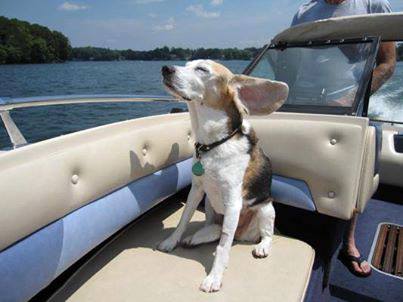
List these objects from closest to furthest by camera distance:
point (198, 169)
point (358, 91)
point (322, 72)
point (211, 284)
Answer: point (211, 284), point (198, 169), point (358, 91), point (322, 72)

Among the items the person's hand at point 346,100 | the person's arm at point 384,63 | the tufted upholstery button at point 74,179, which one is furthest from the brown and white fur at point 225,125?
the person's arm at point 384,63

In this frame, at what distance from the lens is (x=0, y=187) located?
1328mm

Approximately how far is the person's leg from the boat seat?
557 millimetres

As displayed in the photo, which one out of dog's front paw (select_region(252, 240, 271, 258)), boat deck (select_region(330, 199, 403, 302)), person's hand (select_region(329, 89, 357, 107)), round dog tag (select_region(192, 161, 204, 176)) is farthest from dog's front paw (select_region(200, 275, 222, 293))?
person's hand (select_region(329, 89, 357, 107))

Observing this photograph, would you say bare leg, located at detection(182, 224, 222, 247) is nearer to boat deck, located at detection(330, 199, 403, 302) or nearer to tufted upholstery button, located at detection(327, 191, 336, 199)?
tufted upholstery button, located at detection(327, 191, 336, 199)

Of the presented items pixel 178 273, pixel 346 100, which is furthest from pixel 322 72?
pixel 178 273

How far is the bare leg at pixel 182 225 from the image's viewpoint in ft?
7.09

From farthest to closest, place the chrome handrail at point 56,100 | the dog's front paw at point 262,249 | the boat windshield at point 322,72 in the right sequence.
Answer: the boat windshield at point 322,72, the chrome handrail at point 56,100, the dog's front paw at point 262,249

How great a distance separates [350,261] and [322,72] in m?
1.45

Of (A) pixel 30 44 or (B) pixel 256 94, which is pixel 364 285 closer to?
(B) pixel 256 94

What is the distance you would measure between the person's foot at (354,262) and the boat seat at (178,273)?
0.57 m

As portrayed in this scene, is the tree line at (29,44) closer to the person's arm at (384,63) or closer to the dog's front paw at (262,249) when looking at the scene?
the person's arm at (384,63)

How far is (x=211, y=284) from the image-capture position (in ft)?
5.91

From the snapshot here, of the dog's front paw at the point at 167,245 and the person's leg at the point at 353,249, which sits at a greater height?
the dog's front paw at the point at 167,245
